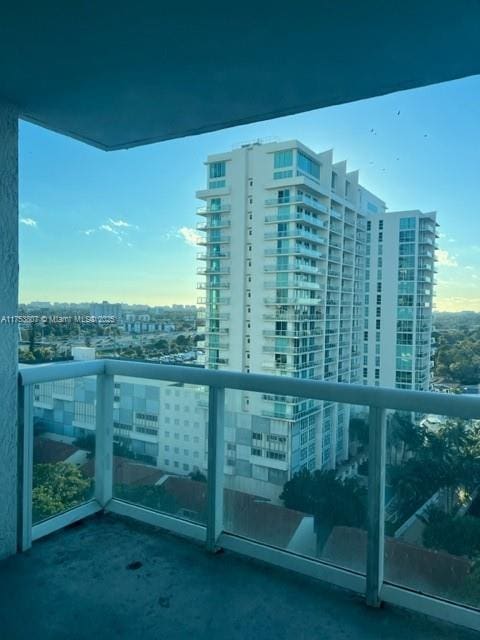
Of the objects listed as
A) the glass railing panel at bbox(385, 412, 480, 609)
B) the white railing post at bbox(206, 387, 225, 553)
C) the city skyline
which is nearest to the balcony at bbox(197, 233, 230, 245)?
the city skyline

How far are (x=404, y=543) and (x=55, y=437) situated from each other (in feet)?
6.74

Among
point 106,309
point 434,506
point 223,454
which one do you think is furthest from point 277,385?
point 106,309

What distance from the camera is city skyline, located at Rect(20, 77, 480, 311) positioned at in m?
2.07

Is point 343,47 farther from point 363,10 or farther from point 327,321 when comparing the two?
point 327,321

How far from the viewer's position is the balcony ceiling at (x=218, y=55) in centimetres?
148

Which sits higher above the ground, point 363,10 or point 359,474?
point 363,10

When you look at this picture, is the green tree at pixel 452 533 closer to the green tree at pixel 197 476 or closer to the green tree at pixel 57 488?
the green tree at pixel 197 476

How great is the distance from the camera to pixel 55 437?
2.60 meters

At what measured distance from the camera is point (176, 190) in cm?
276

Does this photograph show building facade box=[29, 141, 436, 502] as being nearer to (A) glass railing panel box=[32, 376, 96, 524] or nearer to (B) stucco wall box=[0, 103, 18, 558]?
(A) glass railing panel box=[32, 376, 96, 524]

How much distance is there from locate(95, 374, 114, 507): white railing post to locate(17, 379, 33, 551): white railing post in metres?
0.50

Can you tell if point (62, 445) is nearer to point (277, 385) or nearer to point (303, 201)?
point (277, 385)

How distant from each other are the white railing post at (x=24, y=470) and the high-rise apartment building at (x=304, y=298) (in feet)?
3.64

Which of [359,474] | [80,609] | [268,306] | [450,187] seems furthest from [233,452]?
[450,187]
